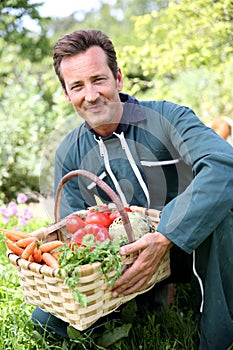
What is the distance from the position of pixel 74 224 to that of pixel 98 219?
10 centimetres

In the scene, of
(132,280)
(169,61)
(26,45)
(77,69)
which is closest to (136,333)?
(132,280)

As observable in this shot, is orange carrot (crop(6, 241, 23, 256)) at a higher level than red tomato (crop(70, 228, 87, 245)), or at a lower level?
lower

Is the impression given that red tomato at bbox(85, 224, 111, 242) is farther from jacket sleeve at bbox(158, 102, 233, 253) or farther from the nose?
the nose

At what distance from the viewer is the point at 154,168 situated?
2.41 meters

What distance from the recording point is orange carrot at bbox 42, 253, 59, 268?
1877mm

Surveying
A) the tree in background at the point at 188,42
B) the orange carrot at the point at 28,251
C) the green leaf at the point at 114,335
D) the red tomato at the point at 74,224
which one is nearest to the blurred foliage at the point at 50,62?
the tree in background at the point at 188,42

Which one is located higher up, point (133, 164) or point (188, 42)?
point (188, 42)

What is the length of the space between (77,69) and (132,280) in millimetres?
968

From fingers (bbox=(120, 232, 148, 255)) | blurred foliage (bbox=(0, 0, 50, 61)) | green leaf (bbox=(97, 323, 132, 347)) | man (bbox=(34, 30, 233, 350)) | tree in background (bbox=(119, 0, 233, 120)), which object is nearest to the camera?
fingers (bbox=(120, 232, 148, 255))

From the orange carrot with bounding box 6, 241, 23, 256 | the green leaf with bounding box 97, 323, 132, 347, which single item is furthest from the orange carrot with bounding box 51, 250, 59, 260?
the green leaf with bounding box 97, 323, 132, 347

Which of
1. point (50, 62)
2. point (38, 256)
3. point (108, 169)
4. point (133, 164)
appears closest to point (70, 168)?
point (108, 169)

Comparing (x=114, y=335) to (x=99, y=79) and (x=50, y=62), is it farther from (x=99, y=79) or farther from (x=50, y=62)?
(x=50, y=62)

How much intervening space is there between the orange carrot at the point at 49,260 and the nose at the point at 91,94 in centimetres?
74

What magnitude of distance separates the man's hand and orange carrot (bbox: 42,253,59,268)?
232mm
